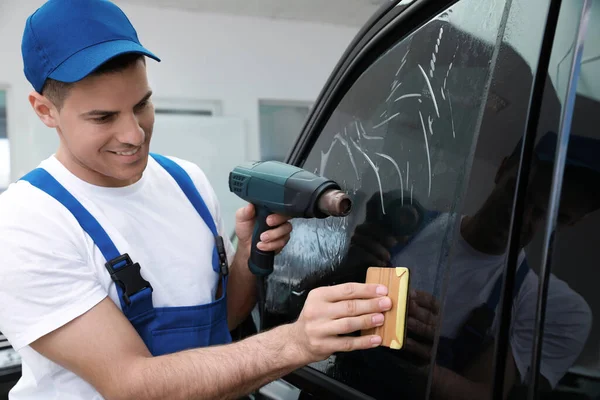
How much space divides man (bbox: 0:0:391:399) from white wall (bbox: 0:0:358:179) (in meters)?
4.40

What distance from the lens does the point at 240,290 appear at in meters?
1.52

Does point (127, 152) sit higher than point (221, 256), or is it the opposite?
point (127, 152)

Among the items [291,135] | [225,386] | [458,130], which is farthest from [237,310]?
[291,135]

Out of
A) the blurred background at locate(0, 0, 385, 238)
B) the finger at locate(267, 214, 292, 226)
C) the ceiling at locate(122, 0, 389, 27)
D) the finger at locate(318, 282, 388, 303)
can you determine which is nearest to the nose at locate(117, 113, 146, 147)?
the finger at locate(267, 214, 292, 226)

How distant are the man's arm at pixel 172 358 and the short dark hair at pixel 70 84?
0.47 meters

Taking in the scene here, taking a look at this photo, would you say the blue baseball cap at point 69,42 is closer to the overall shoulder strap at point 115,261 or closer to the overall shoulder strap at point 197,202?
the overall shoulder strap at point 115,261

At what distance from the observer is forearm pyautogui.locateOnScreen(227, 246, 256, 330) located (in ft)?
4.86

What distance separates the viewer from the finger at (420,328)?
0.80 m

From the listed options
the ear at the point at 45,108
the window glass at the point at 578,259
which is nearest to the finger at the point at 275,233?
the ear at the point at 45,108

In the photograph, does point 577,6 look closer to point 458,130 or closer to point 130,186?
point 458,130

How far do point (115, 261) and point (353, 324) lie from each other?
57 cm

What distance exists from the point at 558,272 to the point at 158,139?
215 inches

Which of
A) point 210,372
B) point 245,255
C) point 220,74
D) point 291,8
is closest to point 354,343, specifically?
point 210,372

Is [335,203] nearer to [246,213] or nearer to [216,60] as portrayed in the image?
[246,213]
